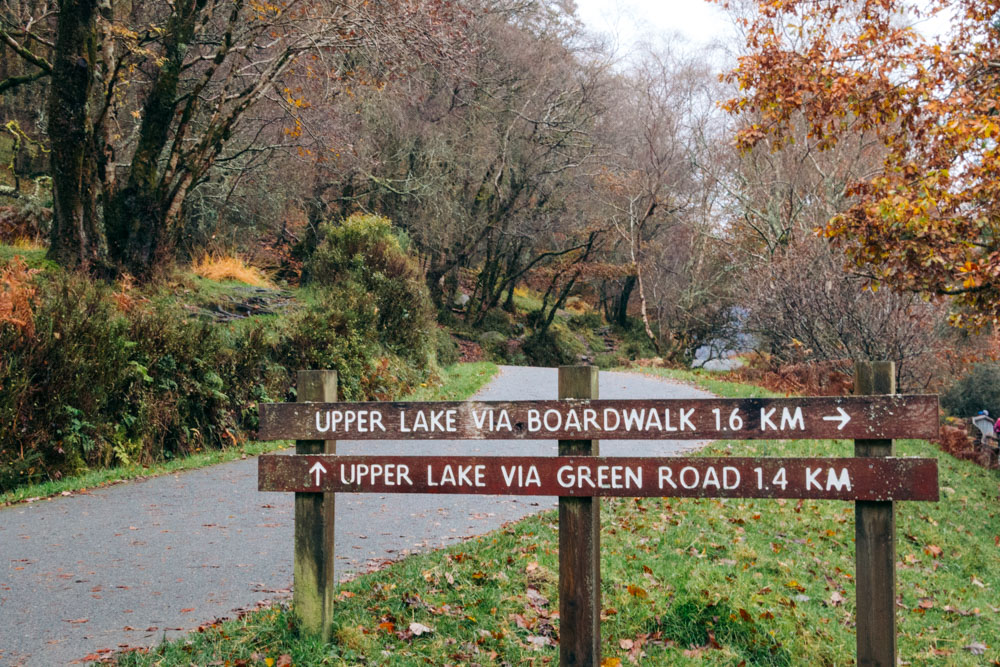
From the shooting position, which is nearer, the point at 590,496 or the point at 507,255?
the point at 590,496

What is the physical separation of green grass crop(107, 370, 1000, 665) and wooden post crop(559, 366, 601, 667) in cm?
70

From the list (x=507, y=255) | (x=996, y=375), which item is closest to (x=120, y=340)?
(x=996, y=375)

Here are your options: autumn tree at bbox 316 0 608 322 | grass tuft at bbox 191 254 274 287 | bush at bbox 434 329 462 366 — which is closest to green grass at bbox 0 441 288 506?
grass tuft at bbox 191 254 274 287

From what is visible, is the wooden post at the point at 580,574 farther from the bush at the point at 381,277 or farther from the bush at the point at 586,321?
the bush at the point at 586,321

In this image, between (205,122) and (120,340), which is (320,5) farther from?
(120,340)

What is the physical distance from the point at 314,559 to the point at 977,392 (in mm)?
26046

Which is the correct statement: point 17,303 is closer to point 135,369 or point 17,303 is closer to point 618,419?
point 135,369

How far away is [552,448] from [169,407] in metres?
5.42

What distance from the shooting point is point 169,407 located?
11.8m

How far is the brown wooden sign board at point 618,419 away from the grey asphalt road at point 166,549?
5.62 ft

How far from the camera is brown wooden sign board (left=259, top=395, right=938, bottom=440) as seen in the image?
416 centimetres

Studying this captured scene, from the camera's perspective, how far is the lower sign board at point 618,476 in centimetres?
411

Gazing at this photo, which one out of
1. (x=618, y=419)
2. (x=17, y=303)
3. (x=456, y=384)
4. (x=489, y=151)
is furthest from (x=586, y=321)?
(x=618, y=419)

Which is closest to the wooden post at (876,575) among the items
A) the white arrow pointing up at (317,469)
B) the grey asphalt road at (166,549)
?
the white arrow pointing up at (317,469)
